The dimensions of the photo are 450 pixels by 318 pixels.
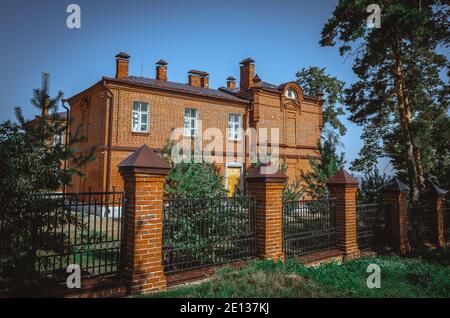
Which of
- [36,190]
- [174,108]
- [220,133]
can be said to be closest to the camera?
[36,190]

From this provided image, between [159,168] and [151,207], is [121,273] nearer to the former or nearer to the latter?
[151,207]

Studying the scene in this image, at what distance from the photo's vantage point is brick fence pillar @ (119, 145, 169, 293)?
4.73 m

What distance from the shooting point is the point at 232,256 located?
20.5ft

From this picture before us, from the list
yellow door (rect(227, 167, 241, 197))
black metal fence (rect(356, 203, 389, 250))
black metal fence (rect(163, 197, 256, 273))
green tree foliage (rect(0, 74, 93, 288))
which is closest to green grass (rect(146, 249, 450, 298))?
black metal fence (rect(163, 197, 256, 273))

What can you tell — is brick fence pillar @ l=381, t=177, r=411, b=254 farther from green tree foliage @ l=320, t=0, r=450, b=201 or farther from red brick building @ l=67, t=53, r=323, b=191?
red brick building @ l=67, t=53, r=323, b=191

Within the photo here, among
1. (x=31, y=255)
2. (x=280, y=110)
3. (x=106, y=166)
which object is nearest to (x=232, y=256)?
(x=31, y=255)

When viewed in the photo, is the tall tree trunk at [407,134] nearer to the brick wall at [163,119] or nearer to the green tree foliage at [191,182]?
the brick wall at [163,119]

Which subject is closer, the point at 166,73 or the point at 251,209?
the point at 251,209

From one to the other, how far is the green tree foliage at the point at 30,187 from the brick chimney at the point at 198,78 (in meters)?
18.1

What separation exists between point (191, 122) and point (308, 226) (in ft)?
41.4

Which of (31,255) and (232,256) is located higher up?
(31,255)

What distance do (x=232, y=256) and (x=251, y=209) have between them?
1.00 metres

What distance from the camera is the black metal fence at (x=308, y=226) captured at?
6922 mm

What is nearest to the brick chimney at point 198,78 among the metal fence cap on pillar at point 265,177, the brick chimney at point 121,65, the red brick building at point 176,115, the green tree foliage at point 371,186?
the red brick building at point 176,115
